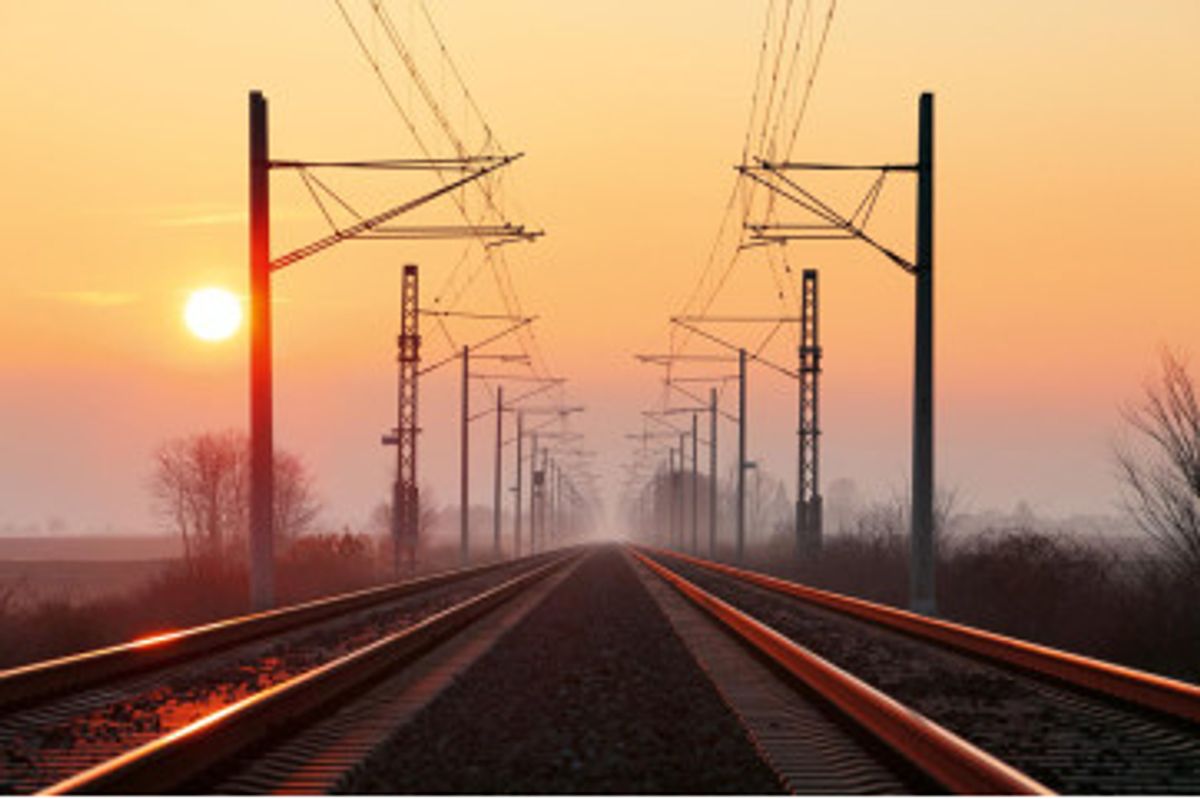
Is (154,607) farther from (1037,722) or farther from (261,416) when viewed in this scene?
(1037,722)

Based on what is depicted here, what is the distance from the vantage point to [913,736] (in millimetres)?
8477

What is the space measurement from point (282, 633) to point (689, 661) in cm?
707

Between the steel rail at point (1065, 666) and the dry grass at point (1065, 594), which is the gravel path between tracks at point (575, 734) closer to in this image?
the steel rail at point (1065, 666)

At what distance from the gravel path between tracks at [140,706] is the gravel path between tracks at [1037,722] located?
537 cm

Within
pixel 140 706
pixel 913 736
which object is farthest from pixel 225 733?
pixel 913 736

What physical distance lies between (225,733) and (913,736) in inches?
152

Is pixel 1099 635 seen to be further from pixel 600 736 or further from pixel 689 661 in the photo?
pixel 600 736

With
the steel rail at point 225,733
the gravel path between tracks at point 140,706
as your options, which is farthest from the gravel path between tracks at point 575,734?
the gravel path between tracks at point 140,706

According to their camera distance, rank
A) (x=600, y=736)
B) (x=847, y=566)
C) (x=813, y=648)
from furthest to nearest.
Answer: (x=847, y=566) → (x=813, y=648) → (x=600, y=736)

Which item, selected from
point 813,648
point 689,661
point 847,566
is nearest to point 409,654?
point 689,661

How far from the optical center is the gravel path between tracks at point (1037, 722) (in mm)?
8391

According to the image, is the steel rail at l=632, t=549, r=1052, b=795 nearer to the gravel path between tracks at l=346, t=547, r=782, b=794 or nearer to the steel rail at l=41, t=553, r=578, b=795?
the gravel path between tracks at l=346, t=547, r=782, b=794

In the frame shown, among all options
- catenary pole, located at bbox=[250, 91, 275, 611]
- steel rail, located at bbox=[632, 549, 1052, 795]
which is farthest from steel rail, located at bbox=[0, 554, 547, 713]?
steel rail, located at bbox=[632, 549, 1052, 795]

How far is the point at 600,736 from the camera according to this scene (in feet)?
31.9
